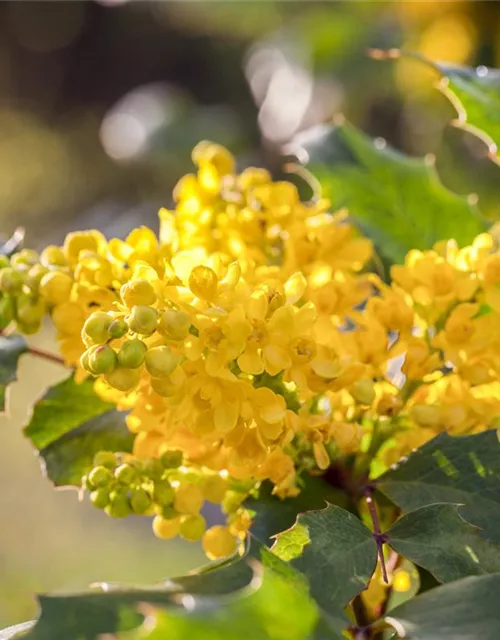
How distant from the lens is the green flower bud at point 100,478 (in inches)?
20.8

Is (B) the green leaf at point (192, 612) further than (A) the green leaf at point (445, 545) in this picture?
No

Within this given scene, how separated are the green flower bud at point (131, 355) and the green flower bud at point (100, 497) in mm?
105

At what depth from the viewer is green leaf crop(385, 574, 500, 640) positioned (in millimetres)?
392

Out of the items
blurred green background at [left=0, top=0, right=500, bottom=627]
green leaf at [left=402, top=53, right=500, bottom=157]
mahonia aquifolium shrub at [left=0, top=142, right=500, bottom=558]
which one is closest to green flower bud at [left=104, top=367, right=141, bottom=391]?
mahonia aquifolium shrub at [left=0, top=142, right=500, bottom=558]

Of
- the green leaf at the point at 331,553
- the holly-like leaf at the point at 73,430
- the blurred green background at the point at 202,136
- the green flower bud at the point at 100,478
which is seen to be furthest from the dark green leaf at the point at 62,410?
the blurred green background at the point at 202,136

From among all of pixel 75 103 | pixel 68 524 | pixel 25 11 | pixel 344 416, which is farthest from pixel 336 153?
pixel 25 11

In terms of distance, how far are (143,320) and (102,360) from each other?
3 cm

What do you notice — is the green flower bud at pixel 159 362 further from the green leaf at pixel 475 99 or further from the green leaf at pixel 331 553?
the green leaf at pixel 475 99

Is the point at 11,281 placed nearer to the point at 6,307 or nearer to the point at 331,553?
the point at 6,307

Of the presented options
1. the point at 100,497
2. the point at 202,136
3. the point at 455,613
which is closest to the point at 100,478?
the point at 100,497

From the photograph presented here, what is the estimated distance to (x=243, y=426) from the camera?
51cm

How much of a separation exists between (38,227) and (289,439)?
15.1 feet

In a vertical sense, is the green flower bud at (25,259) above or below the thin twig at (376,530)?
above

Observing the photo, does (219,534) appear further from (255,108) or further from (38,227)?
(38,227)
